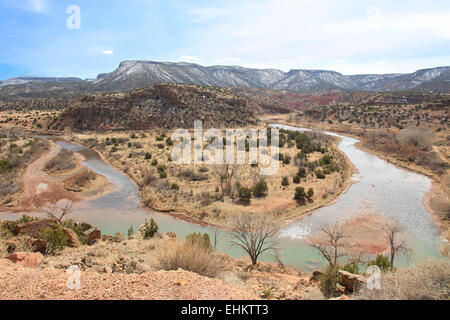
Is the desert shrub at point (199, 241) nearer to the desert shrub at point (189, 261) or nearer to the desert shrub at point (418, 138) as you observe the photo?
the desert shrub at point (189, 261)

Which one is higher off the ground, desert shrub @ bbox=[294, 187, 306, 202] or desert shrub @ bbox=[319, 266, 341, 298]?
desert shrub @ bbox=[319, 266, 341, 298]

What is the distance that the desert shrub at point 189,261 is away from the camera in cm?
736

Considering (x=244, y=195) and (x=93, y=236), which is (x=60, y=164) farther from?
(x=244, y=195)

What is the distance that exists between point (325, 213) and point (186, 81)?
4832 inches

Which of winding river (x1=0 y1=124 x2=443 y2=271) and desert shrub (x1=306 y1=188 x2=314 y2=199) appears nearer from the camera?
winding river (x1=0 y1=124 x2=443 y2=271)

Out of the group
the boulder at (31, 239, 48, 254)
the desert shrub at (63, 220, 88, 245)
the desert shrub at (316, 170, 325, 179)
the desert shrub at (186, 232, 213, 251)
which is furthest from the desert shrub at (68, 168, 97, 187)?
the desert shrub at (316, 170, 325, 179)

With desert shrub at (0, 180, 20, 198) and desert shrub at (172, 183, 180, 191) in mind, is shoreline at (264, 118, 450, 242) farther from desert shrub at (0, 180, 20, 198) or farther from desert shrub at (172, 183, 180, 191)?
desert shrub at (0, 180, 20, 198)

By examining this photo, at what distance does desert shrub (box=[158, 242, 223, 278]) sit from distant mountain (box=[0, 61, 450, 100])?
10298cm

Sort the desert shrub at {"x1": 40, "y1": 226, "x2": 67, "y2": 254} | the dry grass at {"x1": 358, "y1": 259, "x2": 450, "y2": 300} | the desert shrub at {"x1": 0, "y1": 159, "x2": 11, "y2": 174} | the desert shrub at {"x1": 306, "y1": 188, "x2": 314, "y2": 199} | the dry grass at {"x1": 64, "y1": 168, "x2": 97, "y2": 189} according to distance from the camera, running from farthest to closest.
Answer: the desert shrub at {"x1": 0, "y1": 159, "x2": 11, "y2": 174} → the dry grass at {"x1": 64, "y1": 168, "x2": 97, "y2": 189} → the desert shrub at {"x1": 306, "y1": 188, "x2": 314, "y2": 199} → the desert shrub at {"x1": 40, "y1": 226, "x2": 67, "y2": 254} → the dry grass at {"x1": 358, "y1": 259, "x2": 450, "y2": 300}

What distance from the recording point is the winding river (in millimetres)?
16250

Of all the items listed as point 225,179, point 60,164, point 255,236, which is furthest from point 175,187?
point 60,164

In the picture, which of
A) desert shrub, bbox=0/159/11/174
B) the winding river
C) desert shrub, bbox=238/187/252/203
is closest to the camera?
the winding river
